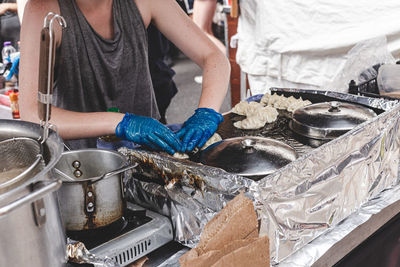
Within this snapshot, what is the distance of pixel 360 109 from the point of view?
1.51 metres

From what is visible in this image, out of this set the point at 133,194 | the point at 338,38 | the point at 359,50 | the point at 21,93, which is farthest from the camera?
the point at 338,38

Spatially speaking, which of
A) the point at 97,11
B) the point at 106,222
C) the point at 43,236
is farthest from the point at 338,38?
the point at 43,236

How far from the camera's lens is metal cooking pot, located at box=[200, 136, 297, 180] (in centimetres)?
112

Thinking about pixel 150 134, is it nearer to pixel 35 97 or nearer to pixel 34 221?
pixel 35 97

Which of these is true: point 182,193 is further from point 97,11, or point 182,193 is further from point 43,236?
point 97,11

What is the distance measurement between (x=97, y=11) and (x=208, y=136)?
2.46ft

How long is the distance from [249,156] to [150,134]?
33cm

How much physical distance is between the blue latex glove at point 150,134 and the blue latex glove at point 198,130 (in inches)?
1.3

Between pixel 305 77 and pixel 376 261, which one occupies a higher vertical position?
pixel 305 77

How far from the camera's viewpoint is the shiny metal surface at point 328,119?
4.57ft

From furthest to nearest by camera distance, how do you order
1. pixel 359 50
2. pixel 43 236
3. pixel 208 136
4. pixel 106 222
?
pixel 359 50 → pixel 208 136 → pixel 106 222 → pixel 43 236

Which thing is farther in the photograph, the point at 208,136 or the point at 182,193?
the point at 208,136

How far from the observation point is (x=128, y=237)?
99cm

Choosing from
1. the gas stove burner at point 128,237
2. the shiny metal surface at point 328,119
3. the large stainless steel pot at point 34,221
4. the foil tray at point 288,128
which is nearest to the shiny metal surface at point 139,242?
the gas stove burner at point 128,237
